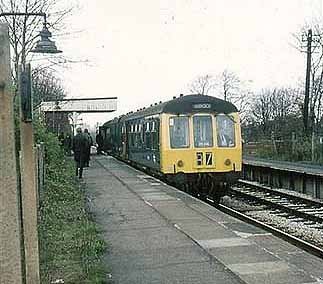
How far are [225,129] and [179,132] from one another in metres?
1.35

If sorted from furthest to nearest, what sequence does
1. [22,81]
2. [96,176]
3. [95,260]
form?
[96,176] → [95,260] → [22,81]

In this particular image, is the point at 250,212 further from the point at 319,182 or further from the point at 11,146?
the point at 11,146

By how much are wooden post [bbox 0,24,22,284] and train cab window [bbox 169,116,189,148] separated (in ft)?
47.6

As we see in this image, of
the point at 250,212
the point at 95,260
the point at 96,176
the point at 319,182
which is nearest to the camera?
the point at 95,260

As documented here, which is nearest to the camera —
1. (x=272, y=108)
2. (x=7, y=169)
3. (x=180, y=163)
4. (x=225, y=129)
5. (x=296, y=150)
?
(x=7, y=169)

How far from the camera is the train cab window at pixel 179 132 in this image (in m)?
18.6

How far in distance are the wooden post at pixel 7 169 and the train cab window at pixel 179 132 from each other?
1450 centimetres

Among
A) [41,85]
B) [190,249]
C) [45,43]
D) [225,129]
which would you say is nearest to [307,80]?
[41,85]

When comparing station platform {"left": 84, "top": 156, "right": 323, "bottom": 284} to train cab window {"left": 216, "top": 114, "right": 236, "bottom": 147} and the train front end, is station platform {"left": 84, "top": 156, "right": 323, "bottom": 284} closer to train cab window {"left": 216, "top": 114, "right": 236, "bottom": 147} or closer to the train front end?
the train front end

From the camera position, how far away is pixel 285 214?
17000mm

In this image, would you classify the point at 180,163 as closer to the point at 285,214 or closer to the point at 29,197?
the point at 285,214

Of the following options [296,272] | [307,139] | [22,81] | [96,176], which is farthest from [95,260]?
[307,139]

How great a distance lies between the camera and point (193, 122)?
18844 millimetres

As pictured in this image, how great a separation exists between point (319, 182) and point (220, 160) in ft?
16.7
